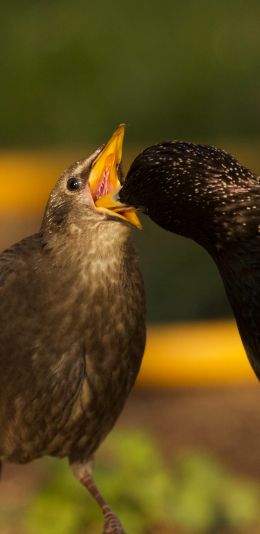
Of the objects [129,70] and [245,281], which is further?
[129,70]

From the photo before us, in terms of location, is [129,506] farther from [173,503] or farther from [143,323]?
[143,323]

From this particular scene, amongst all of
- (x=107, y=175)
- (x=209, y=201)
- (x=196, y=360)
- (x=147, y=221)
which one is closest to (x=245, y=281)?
(x=209, y=201)

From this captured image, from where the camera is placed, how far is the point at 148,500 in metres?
4.24

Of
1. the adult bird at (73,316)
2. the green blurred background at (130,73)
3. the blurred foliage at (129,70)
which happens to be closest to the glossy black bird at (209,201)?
the adult bird at (73,316)

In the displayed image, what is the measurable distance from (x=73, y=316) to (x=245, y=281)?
566 millimetres

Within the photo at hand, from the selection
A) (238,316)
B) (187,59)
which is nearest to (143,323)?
(238,316)

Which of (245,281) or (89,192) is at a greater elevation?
(89,192)

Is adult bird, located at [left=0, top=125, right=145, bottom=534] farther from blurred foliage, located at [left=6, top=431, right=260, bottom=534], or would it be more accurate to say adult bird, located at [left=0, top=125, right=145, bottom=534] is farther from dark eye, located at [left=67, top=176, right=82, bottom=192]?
blurred foliage, located at [left=6, top=431, right=260, bottom=534]

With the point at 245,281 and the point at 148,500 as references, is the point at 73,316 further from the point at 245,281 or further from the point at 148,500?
the point at 148,500

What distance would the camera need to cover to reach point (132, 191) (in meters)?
3.00

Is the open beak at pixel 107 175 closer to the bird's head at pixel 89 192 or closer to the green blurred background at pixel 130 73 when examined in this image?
the bird's head at pixel 89 192

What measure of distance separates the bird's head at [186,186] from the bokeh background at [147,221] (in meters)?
1.44

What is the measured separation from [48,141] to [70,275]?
309 inches

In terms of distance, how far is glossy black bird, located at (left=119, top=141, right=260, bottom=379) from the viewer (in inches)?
116
